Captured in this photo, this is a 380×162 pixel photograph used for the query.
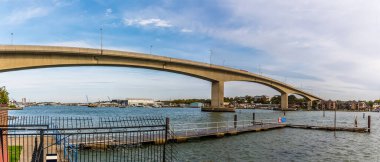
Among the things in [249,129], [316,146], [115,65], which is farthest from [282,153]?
[115,65]

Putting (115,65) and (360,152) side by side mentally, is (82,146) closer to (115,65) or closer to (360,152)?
(360,152)

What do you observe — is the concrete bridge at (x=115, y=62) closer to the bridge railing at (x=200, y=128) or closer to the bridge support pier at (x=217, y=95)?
the bridge support pier at (x=217, y=95)

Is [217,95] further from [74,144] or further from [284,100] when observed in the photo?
[74,144]

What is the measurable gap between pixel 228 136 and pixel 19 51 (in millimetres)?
32913

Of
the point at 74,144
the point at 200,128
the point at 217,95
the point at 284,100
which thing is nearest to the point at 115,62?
the point at 200,128

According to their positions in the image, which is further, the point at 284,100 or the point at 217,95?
the point at 284,100

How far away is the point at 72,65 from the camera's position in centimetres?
5884

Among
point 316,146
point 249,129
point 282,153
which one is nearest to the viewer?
point 282,153

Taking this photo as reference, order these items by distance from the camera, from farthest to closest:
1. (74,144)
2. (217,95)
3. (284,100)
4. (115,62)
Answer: (284,100) → (217,95) → (115,62) → (74,144)

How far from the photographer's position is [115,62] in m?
65.2

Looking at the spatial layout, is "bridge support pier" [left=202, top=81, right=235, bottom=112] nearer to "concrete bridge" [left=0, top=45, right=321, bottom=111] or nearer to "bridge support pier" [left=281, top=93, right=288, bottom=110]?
"concrete bridge" [left=0, top=45, right=321, bottom=111]

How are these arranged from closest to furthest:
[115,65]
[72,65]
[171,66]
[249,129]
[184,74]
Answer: [249,129] < [72,65] < [115,65] < [171,66] < [184,74]

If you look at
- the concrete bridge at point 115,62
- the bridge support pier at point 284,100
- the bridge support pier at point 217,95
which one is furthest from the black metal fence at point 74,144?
the bridge support pier at point 284,100

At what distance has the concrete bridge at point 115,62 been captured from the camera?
4919cm
